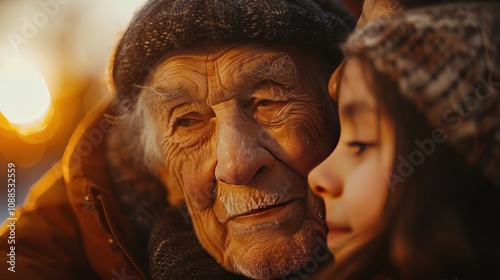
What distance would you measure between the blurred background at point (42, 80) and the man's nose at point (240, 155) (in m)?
0.63

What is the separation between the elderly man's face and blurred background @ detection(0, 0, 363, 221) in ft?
1.46

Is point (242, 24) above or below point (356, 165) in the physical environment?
above

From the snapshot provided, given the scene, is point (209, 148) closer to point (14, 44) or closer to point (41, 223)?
point (41, 223)

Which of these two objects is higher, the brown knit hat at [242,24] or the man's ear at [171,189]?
the brown knit hat at [242,24]

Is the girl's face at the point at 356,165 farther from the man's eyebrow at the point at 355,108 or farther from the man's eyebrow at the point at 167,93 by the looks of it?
the man's eyebrow at the point at 167,93

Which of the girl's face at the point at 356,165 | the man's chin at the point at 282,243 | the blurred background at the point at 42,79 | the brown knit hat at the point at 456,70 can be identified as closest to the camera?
the brown knit hat at the point at 456,70

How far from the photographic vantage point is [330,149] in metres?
1.87

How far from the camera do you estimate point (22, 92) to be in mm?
2285

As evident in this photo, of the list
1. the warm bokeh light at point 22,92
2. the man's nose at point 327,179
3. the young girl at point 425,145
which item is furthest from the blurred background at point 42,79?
the young girl at point 425,145

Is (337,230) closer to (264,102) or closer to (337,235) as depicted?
(337,235)

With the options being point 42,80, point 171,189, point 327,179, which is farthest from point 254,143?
point 42,80

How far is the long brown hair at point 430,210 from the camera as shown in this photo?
155 cm

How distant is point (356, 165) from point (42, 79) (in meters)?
1.29

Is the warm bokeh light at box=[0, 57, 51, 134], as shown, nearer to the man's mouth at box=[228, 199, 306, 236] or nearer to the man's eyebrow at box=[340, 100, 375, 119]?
the man's mouth at box=[228, 199, 306, 236]
